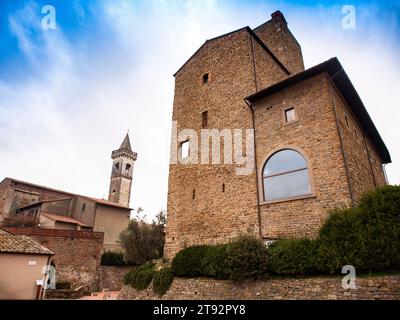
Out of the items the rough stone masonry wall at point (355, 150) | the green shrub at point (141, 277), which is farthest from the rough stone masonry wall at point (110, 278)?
the rough stone masonry wall at point (355, 150)

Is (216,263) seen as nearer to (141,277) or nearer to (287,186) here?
(287,186)

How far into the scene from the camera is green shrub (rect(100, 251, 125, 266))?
26203 mm

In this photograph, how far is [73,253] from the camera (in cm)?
2419

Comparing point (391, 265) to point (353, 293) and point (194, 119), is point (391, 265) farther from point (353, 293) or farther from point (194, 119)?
point (194, 119)

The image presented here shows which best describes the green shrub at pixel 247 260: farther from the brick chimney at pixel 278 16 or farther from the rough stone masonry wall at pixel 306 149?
the brick chimney at pixel 278 16

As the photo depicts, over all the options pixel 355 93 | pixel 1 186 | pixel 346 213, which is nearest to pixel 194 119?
pixel 355 93

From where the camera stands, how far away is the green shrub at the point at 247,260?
870 cm

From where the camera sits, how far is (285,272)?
26.9 ft

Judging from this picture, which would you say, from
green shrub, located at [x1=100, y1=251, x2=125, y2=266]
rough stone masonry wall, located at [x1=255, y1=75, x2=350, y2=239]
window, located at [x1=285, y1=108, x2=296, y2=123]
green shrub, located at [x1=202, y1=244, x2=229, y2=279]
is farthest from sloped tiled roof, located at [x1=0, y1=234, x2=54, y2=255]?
window, located at [x1=285, y1=108, x2=296, y2=123]

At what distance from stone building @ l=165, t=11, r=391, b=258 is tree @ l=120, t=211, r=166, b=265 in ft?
18.7

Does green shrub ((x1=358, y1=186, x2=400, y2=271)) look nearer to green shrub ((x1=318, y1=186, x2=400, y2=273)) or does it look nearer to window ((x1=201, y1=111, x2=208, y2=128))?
green shrub ((x1=318, y1=186, x2=400, y2=273))

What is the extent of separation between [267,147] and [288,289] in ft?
20.7

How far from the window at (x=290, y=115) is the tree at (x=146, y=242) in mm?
13404
